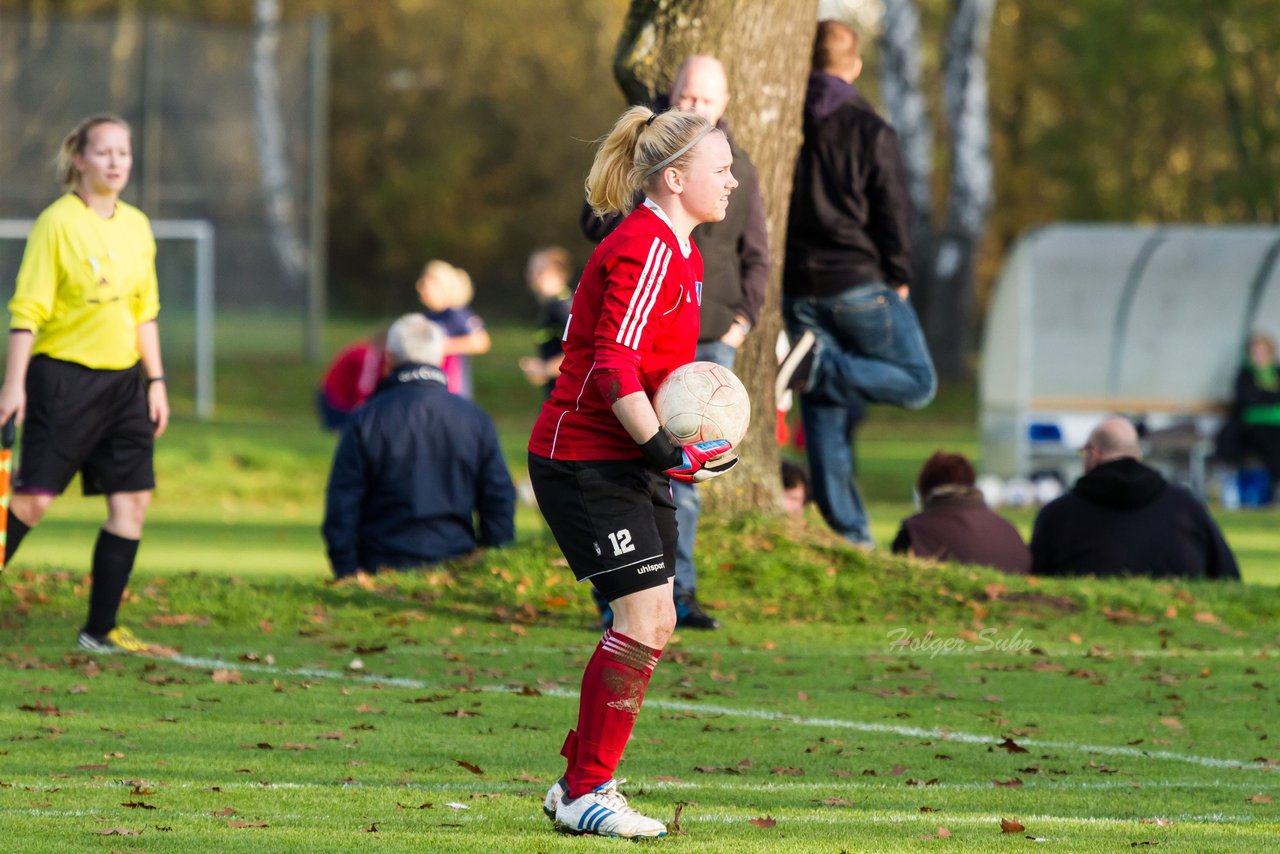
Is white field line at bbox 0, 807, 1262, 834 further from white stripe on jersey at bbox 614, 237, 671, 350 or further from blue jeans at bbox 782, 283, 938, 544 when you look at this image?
blue jeans at bbox 782, 283, 938, 544

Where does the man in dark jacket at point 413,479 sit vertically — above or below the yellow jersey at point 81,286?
below

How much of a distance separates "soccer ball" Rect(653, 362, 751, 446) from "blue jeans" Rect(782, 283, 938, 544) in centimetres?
509

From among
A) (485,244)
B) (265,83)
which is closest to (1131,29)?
(265,83)

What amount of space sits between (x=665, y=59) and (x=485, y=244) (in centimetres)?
4425

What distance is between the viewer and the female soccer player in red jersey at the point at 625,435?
538 centimetres

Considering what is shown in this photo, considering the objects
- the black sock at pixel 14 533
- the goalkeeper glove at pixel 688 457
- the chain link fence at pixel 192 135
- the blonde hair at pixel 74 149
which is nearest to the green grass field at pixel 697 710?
the black sock at pixel 14 533

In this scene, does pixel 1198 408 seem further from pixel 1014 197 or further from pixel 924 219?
pixel 1014 197

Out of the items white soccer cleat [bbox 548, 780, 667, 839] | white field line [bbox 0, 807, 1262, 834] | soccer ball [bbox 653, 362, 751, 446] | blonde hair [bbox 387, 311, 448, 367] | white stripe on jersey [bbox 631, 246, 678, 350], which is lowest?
white field line [bbox 0, 807, 1262, 834]

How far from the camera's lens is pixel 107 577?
871 centimetres

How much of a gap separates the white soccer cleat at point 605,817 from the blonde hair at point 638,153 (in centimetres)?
160

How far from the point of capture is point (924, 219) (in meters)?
35.4

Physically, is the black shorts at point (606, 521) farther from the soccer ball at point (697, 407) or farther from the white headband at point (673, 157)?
the white headband at point (673, 157)

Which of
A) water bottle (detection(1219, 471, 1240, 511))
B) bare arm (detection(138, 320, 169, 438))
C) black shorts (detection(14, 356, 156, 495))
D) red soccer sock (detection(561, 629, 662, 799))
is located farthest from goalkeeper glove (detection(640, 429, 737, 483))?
water bottle (detection(1219, 471, 1240, 511))

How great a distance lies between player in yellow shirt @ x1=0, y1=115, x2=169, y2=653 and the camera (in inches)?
330
